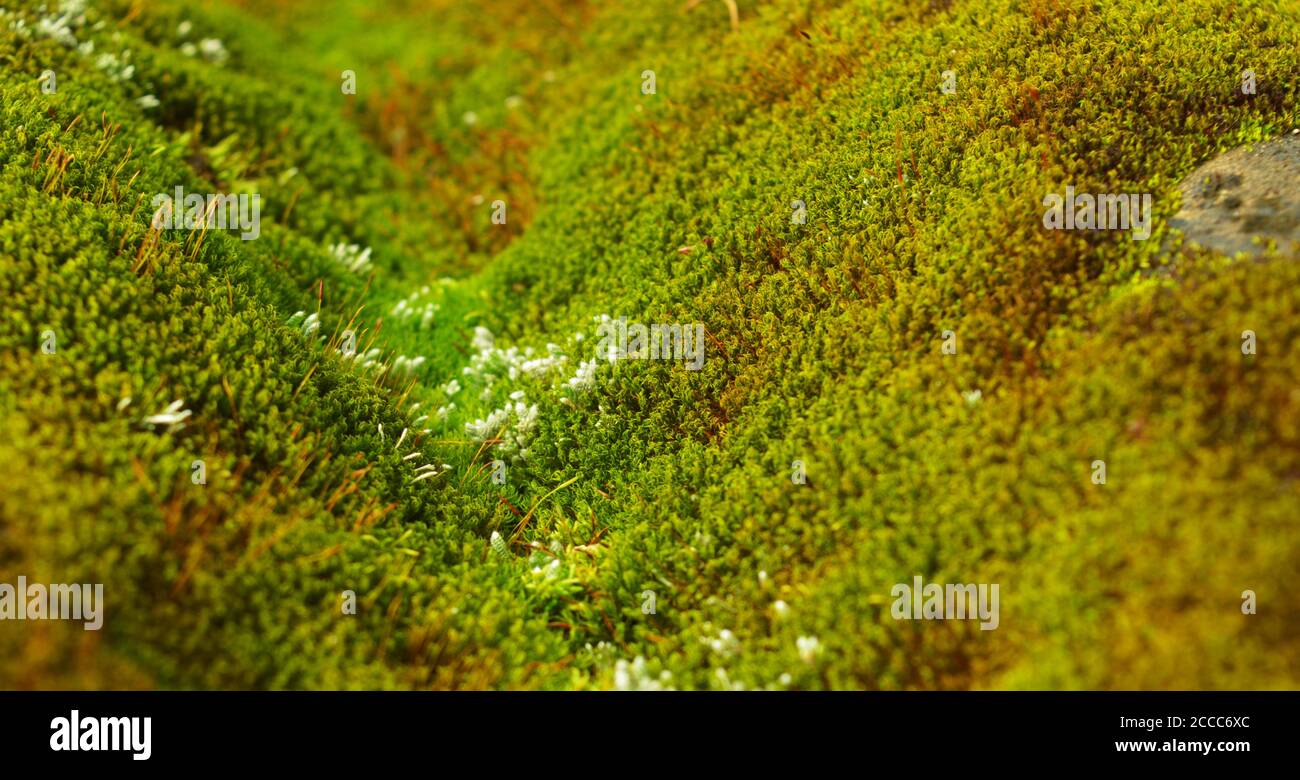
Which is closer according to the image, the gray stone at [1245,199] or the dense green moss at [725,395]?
the dense green moss at [725,395]

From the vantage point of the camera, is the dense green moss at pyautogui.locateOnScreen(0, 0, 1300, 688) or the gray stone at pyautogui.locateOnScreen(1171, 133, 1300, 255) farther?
the gray stone at pyautogui.locateOnScreen(1171, 133, 1300, 255)

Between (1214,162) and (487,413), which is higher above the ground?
(1214,162)

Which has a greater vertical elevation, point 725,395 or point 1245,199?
point 1245,199

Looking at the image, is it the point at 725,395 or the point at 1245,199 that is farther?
the point at 725,395
